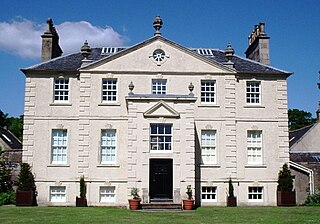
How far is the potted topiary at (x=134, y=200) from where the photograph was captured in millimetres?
23848

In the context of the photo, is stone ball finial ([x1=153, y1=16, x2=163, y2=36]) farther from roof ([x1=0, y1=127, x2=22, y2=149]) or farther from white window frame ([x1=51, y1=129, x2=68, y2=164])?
roof ([x1=0, y1=127, x2=22, y2=149])

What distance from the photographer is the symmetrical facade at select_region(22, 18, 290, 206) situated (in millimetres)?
26812

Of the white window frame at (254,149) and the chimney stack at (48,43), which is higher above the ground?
the chimney stack at (48,43)

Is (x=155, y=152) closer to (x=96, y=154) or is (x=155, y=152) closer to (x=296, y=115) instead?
(x=96, y=154)

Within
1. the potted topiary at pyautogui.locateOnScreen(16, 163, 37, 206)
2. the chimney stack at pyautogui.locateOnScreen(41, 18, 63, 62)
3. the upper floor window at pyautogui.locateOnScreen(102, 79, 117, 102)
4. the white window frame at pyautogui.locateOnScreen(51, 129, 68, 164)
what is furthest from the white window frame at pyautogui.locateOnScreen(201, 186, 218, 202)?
the chimney stack at pyautogui.locateOnScreen(41, 18, 63, 62)

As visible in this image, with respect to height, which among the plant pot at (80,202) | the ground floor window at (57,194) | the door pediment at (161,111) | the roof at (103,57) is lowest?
the plant pot at (80,202)

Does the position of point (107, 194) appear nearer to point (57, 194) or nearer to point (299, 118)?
point (57, 194)

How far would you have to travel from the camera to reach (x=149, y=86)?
27734mm

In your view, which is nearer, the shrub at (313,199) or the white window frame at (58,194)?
the white window frame at (58,194)

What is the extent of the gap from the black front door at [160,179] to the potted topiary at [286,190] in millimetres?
6791

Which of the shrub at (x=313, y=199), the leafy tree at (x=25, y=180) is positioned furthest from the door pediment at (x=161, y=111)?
the shrub at (x=313, y=199)

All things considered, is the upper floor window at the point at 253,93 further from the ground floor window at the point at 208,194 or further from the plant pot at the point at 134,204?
the plant pot at the point at 134,204

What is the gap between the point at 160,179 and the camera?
85.5 feet

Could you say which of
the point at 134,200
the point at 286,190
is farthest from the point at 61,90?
the point at 286,190
